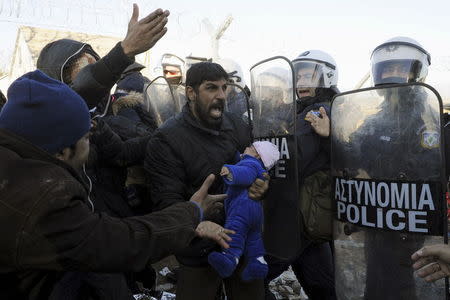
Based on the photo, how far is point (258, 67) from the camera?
8.37ft

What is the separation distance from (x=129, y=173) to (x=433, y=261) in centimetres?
212

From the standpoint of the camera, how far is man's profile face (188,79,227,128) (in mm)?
2404

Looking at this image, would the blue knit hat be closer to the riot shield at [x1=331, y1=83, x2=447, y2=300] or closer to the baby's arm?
the baby's arm

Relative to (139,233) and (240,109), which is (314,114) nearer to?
(240,109)

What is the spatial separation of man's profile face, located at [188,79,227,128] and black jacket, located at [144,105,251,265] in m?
0.06

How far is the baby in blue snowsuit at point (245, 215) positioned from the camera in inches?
82.6

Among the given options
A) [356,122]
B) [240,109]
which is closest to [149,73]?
[240,109]

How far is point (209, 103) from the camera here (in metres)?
2.40

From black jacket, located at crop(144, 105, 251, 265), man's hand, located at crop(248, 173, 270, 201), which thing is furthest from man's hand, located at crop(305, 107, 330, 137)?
black jacket, located at crop(144, 105, 251, 265)

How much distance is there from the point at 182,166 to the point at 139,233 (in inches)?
43.8

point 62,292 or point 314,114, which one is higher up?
point 314,114

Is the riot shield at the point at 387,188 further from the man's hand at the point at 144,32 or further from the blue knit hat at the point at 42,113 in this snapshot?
the blue knit hat at the point at 42,113

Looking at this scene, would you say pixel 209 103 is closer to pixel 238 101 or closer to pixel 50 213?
pixel 238 101

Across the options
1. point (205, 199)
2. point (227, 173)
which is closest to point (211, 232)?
point (205, 199)
